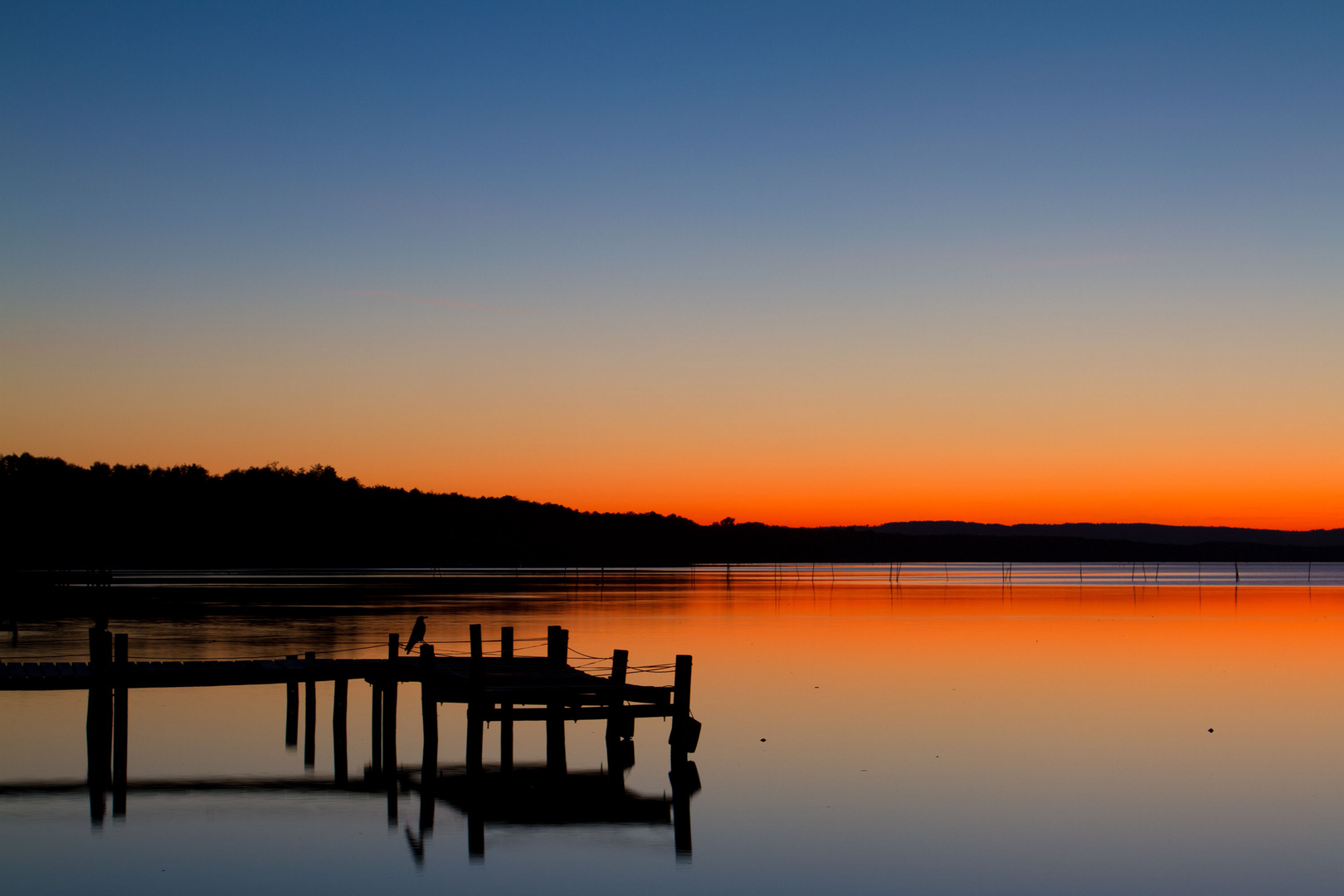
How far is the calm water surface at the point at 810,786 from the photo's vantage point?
1560 cm

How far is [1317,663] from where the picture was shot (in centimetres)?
4091

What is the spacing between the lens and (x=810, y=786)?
20.8 m

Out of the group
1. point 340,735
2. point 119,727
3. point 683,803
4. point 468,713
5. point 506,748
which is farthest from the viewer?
point 340,735

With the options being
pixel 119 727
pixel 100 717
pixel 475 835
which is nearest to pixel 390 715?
pixel 119 727

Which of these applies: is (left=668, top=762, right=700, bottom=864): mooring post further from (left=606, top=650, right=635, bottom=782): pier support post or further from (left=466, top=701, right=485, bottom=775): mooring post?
(left=466, top=701, right=485, bottom=775): mooring post

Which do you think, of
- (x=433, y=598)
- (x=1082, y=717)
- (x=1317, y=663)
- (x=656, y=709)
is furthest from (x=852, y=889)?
(x=433, y=598)

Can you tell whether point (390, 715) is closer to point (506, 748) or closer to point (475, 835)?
point (506, 748)

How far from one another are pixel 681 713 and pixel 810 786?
2.28 m

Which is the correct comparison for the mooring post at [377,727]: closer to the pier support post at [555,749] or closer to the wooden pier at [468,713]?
the wooden pier at [468,713]

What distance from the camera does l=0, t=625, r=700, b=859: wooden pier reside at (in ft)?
62.3

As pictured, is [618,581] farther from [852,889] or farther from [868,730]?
[852,889]

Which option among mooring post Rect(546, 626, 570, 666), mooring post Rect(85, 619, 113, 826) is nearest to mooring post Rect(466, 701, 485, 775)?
mooring post Rect(546, 626, 570, 666)

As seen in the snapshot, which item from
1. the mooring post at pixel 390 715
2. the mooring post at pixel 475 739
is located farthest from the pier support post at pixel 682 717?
the mooring post at pixel 390 715

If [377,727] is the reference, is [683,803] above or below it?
below
